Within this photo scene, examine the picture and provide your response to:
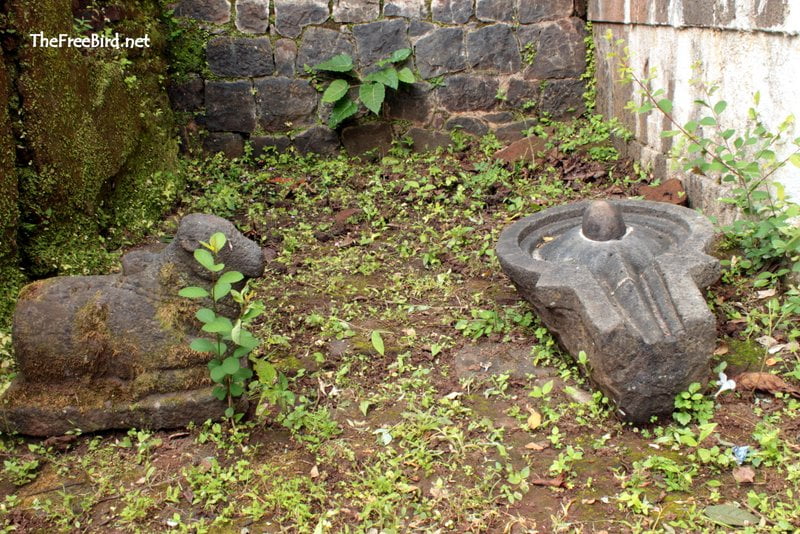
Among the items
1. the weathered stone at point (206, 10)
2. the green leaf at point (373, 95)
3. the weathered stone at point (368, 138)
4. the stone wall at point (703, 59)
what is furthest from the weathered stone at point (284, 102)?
the stone wall at point (703, 59)

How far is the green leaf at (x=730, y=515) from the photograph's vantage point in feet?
8.04

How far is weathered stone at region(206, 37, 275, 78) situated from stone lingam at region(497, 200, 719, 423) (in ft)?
10.9

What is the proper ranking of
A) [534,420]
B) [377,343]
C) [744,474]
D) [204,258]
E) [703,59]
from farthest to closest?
1. [703,59]
2. [377,343]
3. [534,420]
4. [204,258]
5. [744,474]

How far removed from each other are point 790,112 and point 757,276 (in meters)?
0.87

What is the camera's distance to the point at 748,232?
151 inches

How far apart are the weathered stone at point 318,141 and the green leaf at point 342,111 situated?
183 millimetres

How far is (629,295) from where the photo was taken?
3096 millimetres

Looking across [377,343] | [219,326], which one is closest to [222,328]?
[219,326]

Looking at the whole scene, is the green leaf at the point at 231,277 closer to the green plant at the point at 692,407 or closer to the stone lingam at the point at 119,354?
the stone lingam at the point at 119,354

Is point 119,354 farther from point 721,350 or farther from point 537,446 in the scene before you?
point 721,350

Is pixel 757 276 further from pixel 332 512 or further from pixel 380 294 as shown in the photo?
pixel 332 512

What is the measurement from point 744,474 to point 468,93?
442cm

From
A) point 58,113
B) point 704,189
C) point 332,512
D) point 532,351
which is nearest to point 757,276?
point 704,189

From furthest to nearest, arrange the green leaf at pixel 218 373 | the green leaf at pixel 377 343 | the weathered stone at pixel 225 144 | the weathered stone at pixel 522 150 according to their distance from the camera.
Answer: the weathered stone at pixel 225 144
the weathered stone at pixel 522 150
the green leaf at pixel 377 343
the green leaf at pixel 218 373
